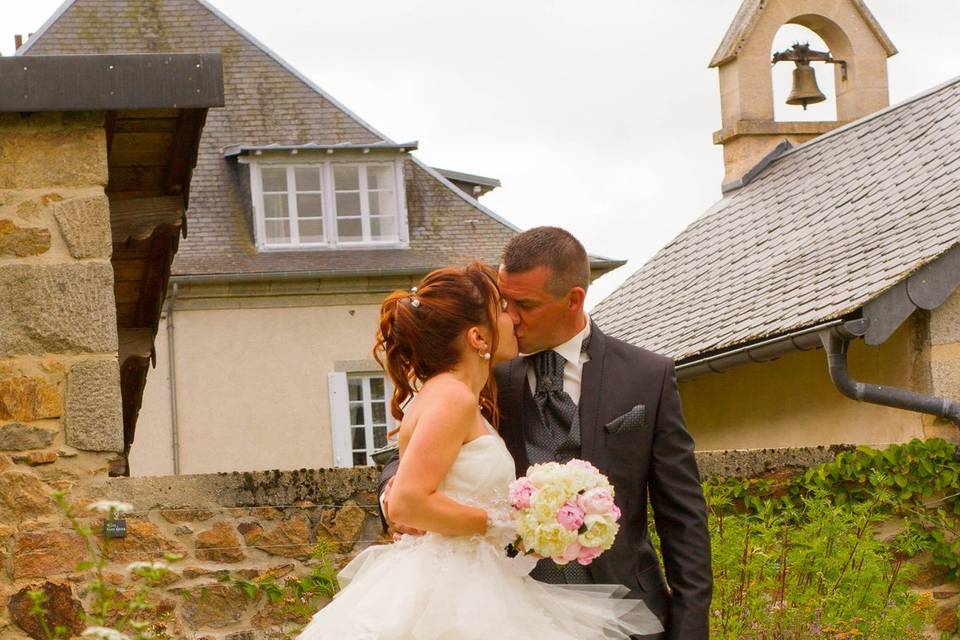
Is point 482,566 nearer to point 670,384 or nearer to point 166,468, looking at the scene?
point 670,384

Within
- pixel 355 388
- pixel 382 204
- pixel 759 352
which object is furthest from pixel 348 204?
pixel 759 352

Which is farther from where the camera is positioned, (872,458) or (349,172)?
(349,172)

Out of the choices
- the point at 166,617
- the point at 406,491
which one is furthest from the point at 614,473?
the point at 166,617

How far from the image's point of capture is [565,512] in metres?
3.65

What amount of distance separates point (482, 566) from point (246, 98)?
2082 cm

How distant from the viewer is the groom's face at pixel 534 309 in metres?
4.06

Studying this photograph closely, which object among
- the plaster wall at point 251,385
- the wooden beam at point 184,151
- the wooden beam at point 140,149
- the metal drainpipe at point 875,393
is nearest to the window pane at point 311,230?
the plaster wall at point 251,385

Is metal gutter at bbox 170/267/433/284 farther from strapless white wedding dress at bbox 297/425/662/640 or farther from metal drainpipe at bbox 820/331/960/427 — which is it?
strapless white wedding dress at bbox 297/425/662/640

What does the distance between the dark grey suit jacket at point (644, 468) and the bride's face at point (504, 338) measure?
0.15m

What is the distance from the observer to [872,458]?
25.4ft

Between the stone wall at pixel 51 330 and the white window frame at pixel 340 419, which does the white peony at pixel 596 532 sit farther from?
the white window frame at pixel 340 419

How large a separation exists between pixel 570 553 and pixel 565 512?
14cm

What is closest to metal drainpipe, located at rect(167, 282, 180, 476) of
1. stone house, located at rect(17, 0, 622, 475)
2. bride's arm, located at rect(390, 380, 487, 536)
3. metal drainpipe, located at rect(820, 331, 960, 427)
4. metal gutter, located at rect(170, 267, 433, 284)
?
stone house, located at rect(17, 0, 622, 475)

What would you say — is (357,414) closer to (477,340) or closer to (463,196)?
(463,196)
